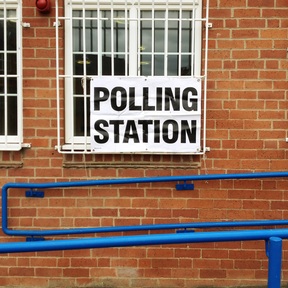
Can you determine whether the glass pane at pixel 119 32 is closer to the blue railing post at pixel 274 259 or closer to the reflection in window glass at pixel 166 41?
the reflection in window glass at pixel 166 41

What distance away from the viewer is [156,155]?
3771 millimetres

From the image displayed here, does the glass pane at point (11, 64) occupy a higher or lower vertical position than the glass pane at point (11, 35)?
lower

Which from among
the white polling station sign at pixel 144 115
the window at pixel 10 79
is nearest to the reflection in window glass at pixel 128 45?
the white polling station sign at pixel 144 115

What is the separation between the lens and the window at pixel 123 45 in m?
3.72

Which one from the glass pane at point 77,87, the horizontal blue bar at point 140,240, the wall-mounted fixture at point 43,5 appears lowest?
the horizontal blue bar at point 140,240

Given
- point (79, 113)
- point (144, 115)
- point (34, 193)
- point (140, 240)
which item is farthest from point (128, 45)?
point (140, 240)

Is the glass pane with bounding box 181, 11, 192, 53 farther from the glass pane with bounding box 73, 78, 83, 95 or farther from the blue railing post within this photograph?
the blue railing post

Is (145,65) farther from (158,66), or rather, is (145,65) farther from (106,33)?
(106,33)

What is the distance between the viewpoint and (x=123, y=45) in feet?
12.4

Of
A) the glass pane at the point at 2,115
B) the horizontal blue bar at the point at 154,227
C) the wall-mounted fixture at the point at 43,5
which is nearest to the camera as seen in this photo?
the wall-mounted fixture at the point at 43,5

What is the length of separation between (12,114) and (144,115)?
1249 millimetres

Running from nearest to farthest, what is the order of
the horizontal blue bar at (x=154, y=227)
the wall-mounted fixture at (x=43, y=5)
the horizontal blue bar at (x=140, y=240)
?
1. the horizontal blue bar at (x=140, y=240)
2. the wall-mounted fixture at (x=43, y=5)
3. the horizontal blue bar at (x=154, y=227)

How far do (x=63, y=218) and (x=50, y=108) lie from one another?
1039mm

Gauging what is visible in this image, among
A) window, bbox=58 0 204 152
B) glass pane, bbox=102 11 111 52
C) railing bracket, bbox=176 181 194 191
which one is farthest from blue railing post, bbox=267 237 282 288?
glass pane, bbox=102 11 111 52
